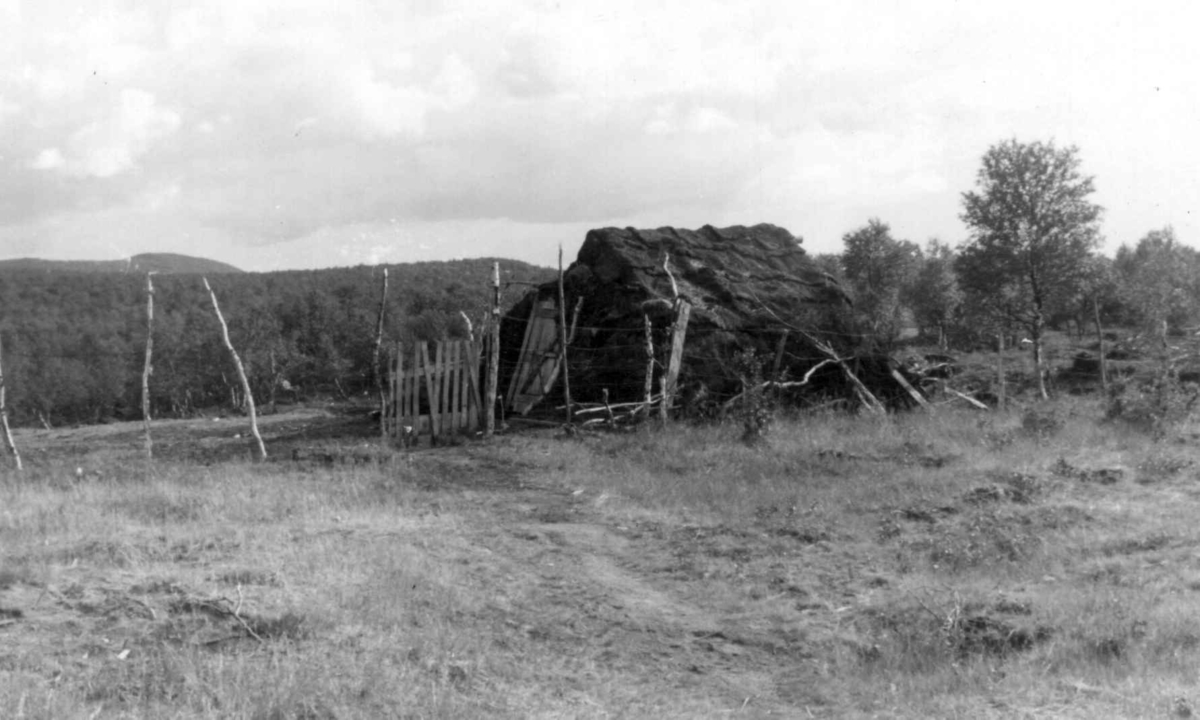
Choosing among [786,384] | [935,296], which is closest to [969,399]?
[786,384]

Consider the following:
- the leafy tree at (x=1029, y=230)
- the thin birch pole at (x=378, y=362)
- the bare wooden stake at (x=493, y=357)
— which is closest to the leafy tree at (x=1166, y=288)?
the leafy tree at (x=1029, y=230)

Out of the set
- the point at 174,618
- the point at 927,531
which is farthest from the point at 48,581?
the point at 927,531

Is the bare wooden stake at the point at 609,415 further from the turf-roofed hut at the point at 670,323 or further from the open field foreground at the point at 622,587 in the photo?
the open field foreground at the point at 622,587

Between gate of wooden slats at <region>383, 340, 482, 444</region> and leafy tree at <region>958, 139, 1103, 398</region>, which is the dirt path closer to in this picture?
gate of wooden slats at <region>383, 340, 482, 444</region>

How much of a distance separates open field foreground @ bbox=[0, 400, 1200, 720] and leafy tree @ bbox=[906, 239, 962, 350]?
2127cm

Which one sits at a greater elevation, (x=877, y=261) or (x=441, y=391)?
(x=877, y=261)

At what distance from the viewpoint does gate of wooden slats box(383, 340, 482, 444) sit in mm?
15562

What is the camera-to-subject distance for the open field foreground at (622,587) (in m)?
5.03

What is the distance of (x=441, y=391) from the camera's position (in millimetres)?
16047

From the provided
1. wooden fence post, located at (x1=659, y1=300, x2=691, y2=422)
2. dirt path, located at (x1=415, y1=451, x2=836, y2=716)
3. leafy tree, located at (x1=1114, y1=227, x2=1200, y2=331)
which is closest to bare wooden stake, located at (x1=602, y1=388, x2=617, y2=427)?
wooden fence post, located at (x1=659, y1=300, x2=691, y2=422)

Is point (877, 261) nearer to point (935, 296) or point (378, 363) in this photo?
point (935, 296)

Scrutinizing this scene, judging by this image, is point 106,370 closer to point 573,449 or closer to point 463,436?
point 463,436

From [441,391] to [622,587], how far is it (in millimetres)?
9187

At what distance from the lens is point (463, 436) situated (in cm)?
1537
